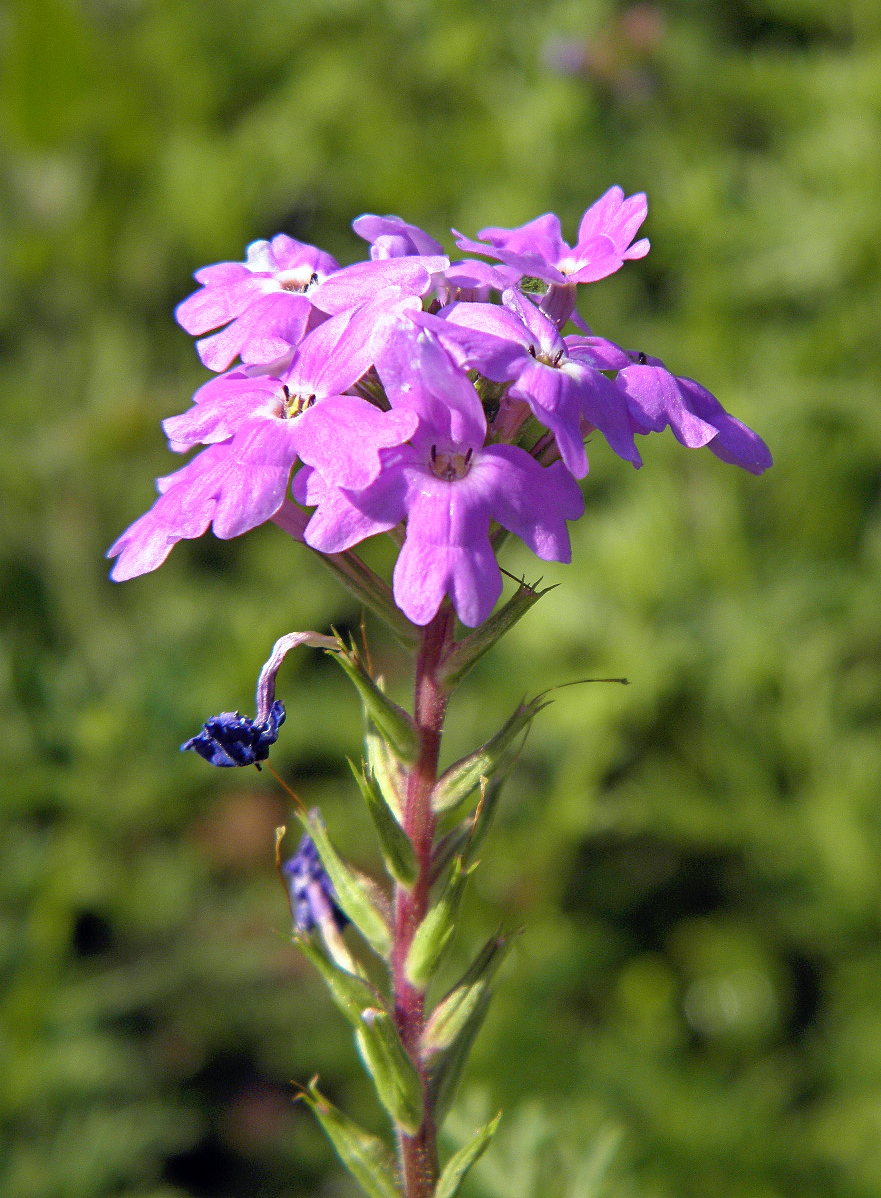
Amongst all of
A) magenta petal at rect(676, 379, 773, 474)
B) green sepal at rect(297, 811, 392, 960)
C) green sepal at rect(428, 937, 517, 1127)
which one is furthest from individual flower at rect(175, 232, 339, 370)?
green sepal at rect(428, 937, 517, 1127)

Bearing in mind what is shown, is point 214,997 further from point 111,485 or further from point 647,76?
point 647,76

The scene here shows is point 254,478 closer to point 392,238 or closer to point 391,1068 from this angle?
point 392,238

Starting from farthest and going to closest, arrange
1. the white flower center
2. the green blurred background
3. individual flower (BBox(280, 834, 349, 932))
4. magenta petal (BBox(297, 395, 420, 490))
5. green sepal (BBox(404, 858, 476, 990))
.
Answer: the green blurred background, individual flower (BBox(280, 834, 349, 932)), green sepal (BBox(404, 858, 476, 990)), the white flower center, magenta petal (BBox(297, 395, 420, 490))

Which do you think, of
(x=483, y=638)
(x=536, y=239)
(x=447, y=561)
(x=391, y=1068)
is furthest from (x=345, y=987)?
(x=536, y=239)

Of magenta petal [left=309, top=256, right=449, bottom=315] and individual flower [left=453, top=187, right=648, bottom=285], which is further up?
magenta petal [left=309, top=256, right=449, bottom=315]

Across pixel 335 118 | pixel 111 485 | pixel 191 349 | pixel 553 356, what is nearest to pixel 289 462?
pixel 553 356

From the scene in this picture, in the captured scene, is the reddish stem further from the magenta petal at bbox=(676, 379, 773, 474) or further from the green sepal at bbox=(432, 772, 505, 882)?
the magenta petal at bbox=(676, 379, 773, 474)
